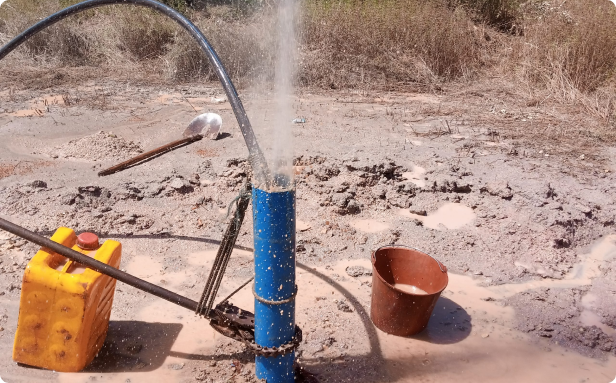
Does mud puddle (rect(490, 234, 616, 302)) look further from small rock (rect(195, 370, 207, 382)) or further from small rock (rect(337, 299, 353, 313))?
small rock (rect(195, 370, 207, 382))

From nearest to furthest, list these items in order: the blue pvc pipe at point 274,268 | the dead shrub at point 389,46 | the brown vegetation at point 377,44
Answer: the blue pvc pipe at point 274,268 < the brown vegetation at point 377,44 < the dead shrub at point 389,46

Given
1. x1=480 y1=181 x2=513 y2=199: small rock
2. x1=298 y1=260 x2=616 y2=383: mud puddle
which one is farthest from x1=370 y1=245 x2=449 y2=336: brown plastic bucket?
x1=480 y1=181 x2=513 y2=199: small rock

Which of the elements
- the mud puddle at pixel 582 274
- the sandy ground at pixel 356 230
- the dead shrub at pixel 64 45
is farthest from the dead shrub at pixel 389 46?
the mud puddle at pixel 582 274

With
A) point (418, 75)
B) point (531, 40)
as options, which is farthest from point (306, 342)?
point (531, 40)

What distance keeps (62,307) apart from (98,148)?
340 cm

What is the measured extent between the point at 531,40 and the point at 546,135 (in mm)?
3017

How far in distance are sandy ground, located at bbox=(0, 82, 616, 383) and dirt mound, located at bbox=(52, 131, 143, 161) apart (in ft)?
0.08

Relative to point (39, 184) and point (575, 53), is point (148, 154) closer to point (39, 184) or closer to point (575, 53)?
point (39, 184)

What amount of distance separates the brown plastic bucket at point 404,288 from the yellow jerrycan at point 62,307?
1.49 metres

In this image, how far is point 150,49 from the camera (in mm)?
9508

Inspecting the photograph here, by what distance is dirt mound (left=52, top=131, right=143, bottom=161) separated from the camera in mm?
5191

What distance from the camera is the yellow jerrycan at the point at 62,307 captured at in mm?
2201

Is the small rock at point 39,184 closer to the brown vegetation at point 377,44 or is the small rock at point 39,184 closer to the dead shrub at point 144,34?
the brown vegetation at point 377,44

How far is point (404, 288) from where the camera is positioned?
10.2 feet
